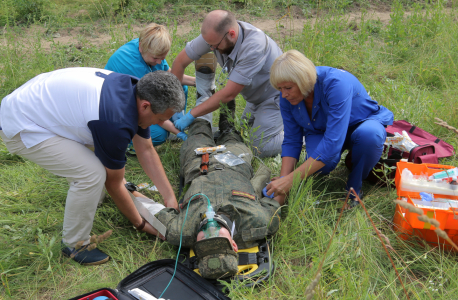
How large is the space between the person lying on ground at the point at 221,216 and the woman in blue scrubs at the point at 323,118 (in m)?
0.29

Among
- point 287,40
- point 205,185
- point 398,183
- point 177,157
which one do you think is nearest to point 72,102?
point 205,185

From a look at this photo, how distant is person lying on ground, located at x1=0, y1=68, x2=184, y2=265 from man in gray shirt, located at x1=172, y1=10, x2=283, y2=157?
148 cm

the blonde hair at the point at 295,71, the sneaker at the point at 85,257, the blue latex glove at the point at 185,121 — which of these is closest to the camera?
the sneaker at the point at 85,257

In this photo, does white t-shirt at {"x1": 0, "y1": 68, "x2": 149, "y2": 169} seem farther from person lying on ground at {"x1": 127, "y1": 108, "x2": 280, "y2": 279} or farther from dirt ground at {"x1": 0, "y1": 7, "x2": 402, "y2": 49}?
dirt ground at {"x1": 0, "y1": 7, "x2": 402, "y2": 49}

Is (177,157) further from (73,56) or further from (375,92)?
(73,56)

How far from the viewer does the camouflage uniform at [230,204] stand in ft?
8.63

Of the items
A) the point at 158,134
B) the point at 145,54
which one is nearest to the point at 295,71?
the point at 145,54

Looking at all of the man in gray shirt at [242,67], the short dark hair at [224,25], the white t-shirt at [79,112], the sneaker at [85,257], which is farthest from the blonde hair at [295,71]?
the sneaker at [85,257]

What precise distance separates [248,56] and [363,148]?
1.60m

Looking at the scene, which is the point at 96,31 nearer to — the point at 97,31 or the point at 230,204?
the point at 97,31

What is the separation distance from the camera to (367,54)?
19.4 ft

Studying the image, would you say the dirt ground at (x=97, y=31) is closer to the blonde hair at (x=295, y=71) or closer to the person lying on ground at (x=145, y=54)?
the person lying on ground at (x=145, y=54)

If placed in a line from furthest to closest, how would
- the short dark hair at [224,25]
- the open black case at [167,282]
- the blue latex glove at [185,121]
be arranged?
the blue latex glove at [185,121] → the short dark hair at [224,25] → the open black case at [167,282]

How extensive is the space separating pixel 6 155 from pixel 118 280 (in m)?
2.37
